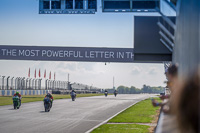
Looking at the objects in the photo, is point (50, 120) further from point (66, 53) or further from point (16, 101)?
point (66, 53)

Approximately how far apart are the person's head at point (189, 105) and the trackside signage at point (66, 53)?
3241 centimetres

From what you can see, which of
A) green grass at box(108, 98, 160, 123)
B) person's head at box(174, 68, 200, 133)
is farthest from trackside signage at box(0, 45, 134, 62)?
person's head at box(174, 68, 200, 133)

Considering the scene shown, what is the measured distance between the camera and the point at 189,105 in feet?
3.64

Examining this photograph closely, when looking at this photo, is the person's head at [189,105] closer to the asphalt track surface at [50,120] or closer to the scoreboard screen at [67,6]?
the asphalt track surface at [50,120]

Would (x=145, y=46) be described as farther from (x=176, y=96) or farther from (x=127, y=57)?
(x=127, y=57)

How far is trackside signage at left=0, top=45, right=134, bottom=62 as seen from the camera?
33688 mm

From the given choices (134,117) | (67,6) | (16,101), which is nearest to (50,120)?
(134,117)

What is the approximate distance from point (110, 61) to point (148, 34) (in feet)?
67.5

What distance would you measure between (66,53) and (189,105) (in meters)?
33.1

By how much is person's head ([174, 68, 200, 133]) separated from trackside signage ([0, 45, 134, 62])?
32409mm

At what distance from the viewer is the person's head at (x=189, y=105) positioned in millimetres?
1106

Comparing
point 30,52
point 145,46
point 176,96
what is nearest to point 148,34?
point 145,46

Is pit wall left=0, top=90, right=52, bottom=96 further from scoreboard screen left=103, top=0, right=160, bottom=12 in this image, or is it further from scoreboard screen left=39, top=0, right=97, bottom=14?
scoreboard screen left=103, top=0, right=160, bottom=12

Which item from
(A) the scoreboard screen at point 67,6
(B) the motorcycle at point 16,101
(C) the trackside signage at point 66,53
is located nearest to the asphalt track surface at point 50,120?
(B) the motorcycle at point 16,101
